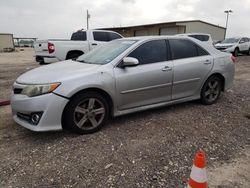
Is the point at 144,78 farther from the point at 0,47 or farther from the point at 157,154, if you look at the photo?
the point at 0,47

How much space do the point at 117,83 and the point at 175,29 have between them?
85.4 feet

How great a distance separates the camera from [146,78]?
4.00 meters

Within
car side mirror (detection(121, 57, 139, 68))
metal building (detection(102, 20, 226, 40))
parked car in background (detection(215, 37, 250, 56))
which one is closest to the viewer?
car side mirror (detection(121, 57, 139, 68))

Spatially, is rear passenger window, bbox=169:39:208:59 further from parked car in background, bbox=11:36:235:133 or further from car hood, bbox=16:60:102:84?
car hood, bbox=16:60:102:84

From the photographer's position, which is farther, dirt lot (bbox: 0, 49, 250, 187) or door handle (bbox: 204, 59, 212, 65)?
door handle (bbox: 204, 59, 212, 65)

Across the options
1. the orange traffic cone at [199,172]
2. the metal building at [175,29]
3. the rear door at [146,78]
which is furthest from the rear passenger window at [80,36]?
the metal building at [175,29]

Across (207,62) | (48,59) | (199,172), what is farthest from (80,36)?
(199,172)

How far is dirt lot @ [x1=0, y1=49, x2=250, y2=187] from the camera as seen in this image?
2.59m

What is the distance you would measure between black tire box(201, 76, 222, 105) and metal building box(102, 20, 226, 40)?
934 inches

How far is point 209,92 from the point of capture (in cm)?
502

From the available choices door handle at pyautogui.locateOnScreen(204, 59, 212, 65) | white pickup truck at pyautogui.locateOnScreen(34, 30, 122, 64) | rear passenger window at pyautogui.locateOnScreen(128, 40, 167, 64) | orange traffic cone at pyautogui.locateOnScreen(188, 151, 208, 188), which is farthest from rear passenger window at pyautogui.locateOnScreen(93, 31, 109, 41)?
orange traffic cone at pyautogui.locateOnScreen(188, 151, 208, 188)

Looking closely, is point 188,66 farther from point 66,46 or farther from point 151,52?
point 66,46

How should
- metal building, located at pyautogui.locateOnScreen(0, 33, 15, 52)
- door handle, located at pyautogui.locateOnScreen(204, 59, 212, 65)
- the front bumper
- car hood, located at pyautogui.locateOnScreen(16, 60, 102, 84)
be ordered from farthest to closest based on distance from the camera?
metal building, located at pyautogui.locateOnScreen(0, 33, 15, 52) → door handle, located at pyautogui.locateOnScreen(204, 59, 212, 65) → car hood, located at pyautogui.locateOnScreen(16, 60, 102, 84) → the front bumper

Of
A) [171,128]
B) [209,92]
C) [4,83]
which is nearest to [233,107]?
[209,92]
